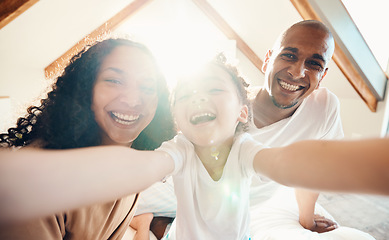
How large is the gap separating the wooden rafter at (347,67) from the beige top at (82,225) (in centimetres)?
215

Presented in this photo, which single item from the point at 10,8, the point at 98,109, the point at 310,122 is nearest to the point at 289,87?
the point at 310,122

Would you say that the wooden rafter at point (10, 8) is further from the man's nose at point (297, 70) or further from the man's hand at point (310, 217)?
the man's hand at point (310, 217)

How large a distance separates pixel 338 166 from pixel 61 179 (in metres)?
0.42

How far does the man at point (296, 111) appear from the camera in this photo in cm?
113

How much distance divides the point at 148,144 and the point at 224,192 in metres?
0.50

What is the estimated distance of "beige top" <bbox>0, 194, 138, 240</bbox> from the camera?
58cm

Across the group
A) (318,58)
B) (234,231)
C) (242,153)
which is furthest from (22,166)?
(318,58)

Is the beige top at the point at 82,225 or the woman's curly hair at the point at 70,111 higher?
the woman's curly hair at the point at 70,111

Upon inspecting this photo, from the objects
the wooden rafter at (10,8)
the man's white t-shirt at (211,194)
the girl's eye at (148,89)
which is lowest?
the man's white t-shirt at (211,194)

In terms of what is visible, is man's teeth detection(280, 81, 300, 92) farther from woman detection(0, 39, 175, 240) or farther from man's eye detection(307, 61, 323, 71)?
woman detection(0, 39, 175, 240)

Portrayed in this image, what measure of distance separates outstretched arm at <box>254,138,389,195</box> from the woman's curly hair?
2.25 ft

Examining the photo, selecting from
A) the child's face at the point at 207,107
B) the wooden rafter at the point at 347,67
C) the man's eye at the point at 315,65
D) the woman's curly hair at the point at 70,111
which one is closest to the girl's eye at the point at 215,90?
the child's face at the point at 207,107

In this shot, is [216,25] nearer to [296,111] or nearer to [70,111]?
[296,111]

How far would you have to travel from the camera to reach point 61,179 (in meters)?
0.30
